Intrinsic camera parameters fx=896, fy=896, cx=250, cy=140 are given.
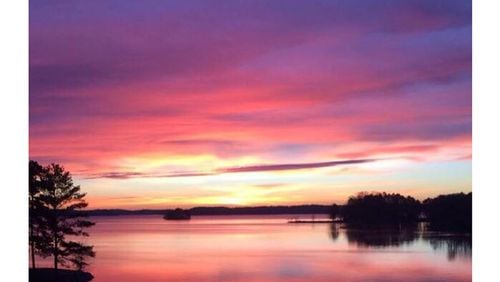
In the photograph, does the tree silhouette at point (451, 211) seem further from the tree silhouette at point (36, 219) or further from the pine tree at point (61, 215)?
the tree silhouette at point (36, 219)

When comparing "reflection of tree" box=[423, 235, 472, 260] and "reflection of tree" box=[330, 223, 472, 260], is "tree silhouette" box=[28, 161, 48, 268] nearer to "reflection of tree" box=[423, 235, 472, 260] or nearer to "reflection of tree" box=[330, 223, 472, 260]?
"reflection of tree" box=[330, 223, 472, 260]

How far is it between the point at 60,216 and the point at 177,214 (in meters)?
0.68

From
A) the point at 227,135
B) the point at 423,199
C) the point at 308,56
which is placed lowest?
the point at 423,199

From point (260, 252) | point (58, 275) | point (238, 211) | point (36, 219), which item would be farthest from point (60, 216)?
point (260, 252)

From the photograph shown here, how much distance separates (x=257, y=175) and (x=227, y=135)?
291 mm

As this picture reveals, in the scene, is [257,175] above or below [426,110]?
below

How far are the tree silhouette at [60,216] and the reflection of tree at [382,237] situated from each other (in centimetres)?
155

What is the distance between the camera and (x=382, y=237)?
5.35m

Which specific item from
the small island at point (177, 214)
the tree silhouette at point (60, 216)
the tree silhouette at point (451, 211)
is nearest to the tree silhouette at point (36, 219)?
the tree silhouette at point (60, 216)

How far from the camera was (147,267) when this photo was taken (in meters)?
5.29

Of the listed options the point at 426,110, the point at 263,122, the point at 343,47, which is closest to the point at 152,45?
the point at 263,122

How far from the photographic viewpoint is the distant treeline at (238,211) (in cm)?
517
